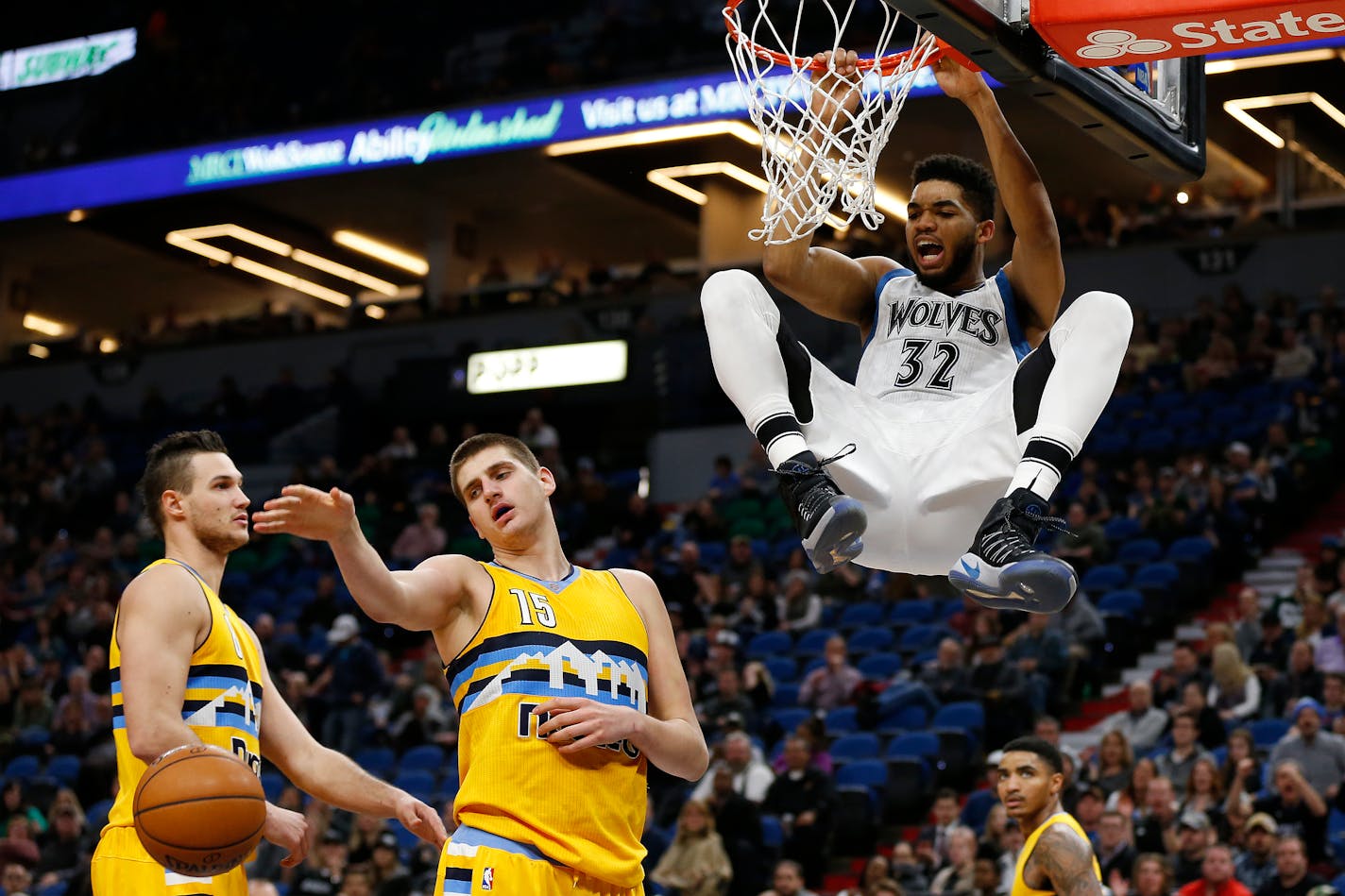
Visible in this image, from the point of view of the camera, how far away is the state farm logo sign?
4891 mm

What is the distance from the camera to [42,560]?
72.9ft

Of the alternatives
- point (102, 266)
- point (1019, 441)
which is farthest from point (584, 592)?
point (102, 266)

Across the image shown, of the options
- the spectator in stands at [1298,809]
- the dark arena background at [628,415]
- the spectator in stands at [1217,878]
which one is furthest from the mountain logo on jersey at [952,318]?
the spectator in stands at [1298,809]

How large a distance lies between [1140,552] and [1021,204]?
33.4 feet

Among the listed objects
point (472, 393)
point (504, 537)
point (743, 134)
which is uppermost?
point (743, 134)

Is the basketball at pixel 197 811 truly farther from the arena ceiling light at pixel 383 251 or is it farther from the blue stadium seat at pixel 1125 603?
the arena ceiling light at pixel 383 251

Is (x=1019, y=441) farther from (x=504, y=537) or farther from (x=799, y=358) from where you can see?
(x=504, y=537)

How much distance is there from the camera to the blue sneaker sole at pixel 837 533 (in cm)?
482

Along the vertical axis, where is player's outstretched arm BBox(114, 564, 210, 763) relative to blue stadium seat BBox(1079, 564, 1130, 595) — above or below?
below

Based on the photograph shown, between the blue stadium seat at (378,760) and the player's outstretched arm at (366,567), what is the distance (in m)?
10.0

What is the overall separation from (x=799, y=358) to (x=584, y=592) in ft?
3.24

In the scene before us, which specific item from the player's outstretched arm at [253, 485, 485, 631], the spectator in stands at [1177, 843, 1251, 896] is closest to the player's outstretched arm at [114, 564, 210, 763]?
the player's outstretched arm at [253, 485, 485, 631]

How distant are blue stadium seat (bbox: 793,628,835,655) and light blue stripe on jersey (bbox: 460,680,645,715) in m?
9.95

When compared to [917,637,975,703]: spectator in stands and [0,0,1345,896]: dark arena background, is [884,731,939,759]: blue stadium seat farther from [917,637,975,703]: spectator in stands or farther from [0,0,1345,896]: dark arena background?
[917,637,975,703]: spectator in stands
